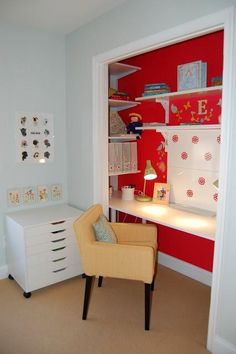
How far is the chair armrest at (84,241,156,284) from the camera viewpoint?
212 cm

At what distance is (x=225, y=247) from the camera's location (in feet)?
5.99

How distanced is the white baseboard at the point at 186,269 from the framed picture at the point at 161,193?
25.6 inches

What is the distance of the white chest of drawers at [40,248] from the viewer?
256 centimetres

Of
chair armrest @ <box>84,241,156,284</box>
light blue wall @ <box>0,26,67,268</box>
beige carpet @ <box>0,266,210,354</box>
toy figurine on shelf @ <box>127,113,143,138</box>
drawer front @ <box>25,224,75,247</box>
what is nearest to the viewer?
beige carpet @ <box>0,266,210,354</box>

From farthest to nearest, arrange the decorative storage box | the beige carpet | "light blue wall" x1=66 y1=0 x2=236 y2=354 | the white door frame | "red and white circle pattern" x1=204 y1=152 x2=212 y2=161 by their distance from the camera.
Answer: "red and white circle pattern" x1=204 y1=152 x2=212 y2=161 → the decorative storage box → the beige carpet → "light blue wall" x1=66 y1=0 x2=236 y2=354 → the white door frame

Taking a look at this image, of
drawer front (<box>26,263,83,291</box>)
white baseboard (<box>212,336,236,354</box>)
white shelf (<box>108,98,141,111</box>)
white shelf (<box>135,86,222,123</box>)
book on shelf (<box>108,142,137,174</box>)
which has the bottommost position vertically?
white baseboard (<box>212,336,236,354</box>)

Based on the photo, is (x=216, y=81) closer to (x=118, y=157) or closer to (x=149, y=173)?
(x=149, y=173)

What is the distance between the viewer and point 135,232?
2.62 m

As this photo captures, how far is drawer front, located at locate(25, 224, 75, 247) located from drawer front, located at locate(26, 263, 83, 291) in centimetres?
27

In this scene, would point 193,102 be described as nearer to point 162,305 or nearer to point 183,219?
point 183,219

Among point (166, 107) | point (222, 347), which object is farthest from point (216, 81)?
point (222, 347)

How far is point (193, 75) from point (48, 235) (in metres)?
1.85

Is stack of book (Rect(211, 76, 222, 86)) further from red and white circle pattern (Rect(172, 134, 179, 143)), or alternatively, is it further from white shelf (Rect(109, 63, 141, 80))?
white shelf (Rect(109, 63, 141, 80))

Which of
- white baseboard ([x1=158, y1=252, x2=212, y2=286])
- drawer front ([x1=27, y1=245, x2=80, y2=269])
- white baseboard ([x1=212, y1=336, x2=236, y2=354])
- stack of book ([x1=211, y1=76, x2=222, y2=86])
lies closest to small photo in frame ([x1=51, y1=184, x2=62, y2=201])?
drawer front ([x1=27, y1=245, x2=80, y2=269])
